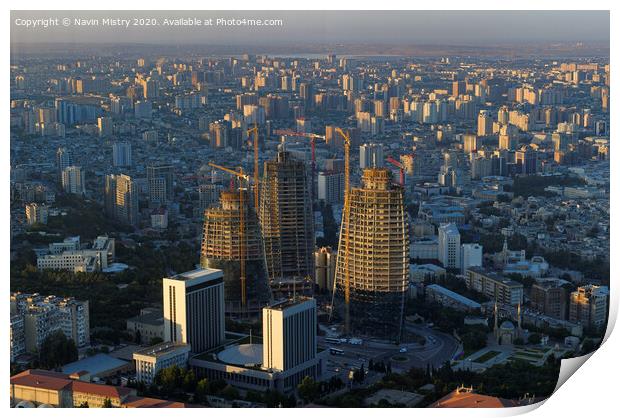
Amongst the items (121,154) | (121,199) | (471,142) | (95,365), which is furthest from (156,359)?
(471,142)

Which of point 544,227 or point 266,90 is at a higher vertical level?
point 266,90

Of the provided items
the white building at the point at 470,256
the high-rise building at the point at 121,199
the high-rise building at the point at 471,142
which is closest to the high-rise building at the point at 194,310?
the white building at the point at 470,256

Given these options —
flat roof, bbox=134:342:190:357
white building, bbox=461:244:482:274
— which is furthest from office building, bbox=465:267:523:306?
flat roof, bbox=134:342:190:357

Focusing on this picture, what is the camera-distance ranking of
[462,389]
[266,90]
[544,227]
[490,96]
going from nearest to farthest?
1. [462,389]
2. [544,227]
3. [266,90]
4. [490,96]

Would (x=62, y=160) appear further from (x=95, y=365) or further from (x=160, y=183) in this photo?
(x=95, y=365)

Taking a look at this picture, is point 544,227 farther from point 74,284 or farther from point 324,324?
point 74,284

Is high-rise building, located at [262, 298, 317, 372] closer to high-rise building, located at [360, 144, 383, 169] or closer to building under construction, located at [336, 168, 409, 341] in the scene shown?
building under construction, located at [336, 168, 409, 341]

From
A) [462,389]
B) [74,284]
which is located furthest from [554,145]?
[462,389]
